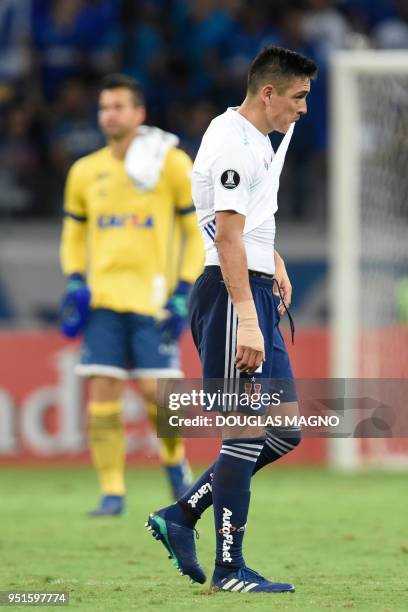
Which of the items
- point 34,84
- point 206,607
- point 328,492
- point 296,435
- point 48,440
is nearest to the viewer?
point 206,607

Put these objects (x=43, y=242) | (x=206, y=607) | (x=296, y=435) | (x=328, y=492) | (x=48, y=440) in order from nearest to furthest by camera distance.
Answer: (x=206, y=607)
(x=296, y=435)
(x=328, y=492)
(x=48, y=440)
(x=43, y=242)

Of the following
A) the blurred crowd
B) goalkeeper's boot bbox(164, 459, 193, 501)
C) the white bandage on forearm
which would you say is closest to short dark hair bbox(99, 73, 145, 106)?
goalkeeper's boot bbox(164, 459, 193, 501)

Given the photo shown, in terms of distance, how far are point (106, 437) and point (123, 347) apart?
1.78 ft

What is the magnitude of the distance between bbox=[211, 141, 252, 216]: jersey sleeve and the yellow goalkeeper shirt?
3.47m

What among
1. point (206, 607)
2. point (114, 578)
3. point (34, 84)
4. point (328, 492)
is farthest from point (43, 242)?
point (206, 607)

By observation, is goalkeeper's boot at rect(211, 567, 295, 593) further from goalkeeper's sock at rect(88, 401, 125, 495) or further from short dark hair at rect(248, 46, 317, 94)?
goalkeeper's sock at rect(88, 401, 125, 495)

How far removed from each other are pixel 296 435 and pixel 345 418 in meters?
0.21

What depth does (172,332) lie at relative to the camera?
850 centimetres

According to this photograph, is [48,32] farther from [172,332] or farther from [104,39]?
[172,332]

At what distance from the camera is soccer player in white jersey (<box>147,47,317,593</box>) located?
505 centimetres

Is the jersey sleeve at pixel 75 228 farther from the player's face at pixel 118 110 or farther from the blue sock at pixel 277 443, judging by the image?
the blue sock at pixel 277 443

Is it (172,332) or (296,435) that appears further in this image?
(172,332)

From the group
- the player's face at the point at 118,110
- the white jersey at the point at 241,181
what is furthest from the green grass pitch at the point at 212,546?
the player's face at the point at 118,110

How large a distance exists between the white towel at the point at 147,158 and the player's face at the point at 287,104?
10.8ft
